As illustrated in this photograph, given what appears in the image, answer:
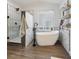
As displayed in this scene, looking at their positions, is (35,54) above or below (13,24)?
below

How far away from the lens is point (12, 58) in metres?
3.08

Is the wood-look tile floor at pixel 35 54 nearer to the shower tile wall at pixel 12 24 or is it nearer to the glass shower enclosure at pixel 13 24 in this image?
the glass shower enclosure at pixel 13 24

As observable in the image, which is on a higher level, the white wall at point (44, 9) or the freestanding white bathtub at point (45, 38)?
the white wall at point (44, 9)

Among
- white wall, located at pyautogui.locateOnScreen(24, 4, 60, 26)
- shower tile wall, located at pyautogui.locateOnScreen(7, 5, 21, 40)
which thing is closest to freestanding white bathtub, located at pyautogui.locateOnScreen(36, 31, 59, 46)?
shower tile wall, located at pyautogui.locateOnScreen(7, 5, 21, 40)

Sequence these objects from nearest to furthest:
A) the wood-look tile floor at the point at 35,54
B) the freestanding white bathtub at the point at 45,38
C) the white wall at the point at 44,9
→ 1. the wood-look tile floor at the point at 35,54
2. the freestanding white bathtub at the point at 45,38
3. the white wall at the point at 44,9

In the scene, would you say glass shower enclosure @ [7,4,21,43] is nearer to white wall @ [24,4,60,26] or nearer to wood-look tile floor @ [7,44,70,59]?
wood-look tile floor @ [7,44,70,59]

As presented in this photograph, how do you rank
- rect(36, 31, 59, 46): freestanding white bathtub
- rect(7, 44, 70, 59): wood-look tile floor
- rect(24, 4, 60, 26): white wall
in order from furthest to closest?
rect(24, 4, 60, 26): white wall < rect(36, 31, 59, 46): freestanding white bathtub < rect(7, 44, 70, 59): wood-look tile floor

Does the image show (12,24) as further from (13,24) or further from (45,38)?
(45,38)

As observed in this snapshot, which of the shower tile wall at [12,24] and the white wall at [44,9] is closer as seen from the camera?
Answer: the shower tile wall at [12,24]

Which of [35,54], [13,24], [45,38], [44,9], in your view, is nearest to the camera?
[35,54]

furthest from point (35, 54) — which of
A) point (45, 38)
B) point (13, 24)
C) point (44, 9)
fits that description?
point (44, 9)

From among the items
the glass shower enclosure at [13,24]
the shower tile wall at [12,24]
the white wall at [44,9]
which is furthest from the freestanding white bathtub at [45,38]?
the white wall at [44,9]
